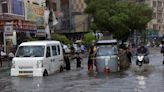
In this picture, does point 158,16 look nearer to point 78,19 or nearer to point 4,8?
point 78,19

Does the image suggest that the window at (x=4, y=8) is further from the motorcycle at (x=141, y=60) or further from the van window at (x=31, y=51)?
the van window at (x=31, y=51)

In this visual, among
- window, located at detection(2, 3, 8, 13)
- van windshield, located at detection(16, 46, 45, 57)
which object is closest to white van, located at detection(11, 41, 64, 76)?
van windshield, located at detection(16, 46, 45, 57)

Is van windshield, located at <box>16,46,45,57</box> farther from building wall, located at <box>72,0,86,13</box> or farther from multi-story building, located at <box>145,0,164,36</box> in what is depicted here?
multi-story building, located at <box>145,0,164,36</box>

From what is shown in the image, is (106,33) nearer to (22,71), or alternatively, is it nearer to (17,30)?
(17,30)

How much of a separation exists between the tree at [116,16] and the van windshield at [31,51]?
56.3 meters

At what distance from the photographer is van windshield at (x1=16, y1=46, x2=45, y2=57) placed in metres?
26.9

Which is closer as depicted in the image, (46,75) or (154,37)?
(46,75)

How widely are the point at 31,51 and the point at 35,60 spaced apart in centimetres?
100

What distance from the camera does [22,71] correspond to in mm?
26328

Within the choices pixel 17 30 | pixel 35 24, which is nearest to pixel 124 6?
pixel 35 24

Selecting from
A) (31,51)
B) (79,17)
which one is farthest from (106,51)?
(79,17)

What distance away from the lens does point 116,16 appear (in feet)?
275

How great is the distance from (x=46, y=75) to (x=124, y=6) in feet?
200

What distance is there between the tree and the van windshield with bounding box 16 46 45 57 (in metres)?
56.3
